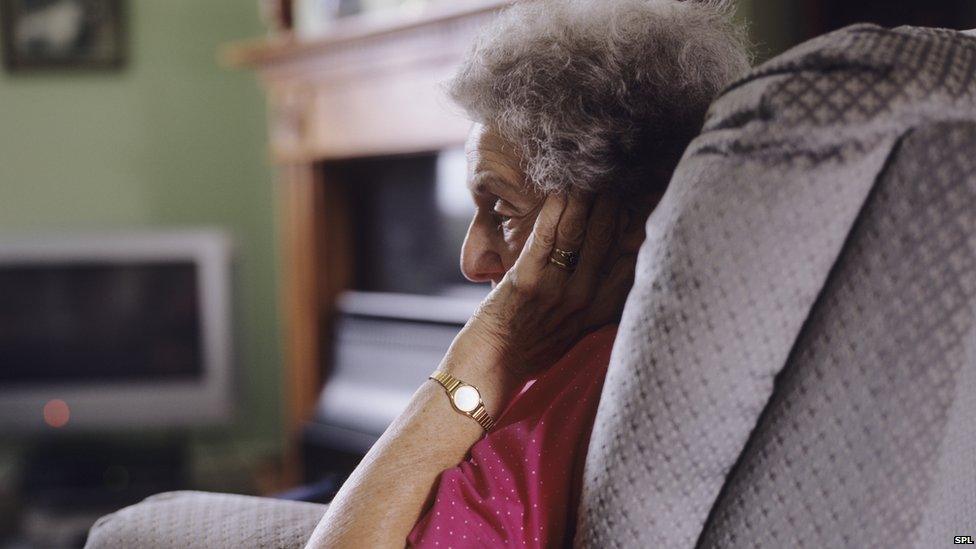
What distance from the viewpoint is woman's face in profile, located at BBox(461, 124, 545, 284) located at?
0.90 m

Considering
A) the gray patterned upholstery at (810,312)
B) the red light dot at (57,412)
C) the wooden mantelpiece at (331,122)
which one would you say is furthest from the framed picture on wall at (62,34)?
the gray patterned upholstery at (810,312)

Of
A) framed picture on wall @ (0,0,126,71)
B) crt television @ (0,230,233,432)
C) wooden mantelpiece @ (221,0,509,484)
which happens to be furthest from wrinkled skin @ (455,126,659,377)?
framed picture on wall @ (0,0,126,71)

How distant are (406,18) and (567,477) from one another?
A: 1713mm

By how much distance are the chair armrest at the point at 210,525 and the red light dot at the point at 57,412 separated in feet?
6.90

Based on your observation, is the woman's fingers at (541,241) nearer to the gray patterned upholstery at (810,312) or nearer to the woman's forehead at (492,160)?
the woman's forehead at (492,160)

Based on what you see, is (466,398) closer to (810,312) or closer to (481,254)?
(481,254)

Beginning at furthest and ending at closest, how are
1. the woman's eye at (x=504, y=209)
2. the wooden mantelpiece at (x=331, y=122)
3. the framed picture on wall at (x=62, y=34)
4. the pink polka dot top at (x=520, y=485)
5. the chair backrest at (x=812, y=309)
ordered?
the framed picture on wall at (x=62, y=34) < the wooden mantelpiece at (x=331, y=122) < the woman's eye at (x=504, y=209) < the pink polka dot top at (x=520, y=485) < the chair backrest at (x=812, y=309)

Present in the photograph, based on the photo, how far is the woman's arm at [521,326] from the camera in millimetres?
766

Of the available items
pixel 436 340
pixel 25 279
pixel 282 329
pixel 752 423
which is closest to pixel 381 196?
pixel 436 340

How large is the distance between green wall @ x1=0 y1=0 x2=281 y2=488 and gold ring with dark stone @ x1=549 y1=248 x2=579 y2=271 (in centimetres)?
259

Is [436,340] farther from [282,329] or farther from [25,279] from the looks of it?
[25,279]

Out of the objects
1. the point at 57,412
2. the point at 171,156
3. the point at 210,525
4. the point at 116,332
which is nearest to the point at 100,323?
the point at 116,332

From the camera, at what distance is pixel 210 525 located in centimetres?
92

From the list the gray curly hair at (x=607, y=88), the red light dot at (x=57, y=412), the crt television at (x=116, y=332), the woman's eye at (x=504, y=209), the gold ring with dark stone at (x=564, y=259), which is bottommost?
the red light dot at (x=57, y=412)
